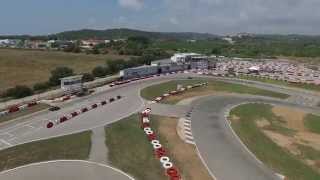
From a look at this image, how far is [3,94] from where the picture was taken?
76438mm

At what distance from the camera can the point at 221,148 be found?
44438mm

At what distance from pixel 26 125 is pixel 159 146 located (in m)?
21.0

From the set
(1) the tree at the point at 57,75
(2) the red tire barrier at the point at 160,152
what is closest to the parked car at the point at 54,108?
(1) the tree at the point at 57,75

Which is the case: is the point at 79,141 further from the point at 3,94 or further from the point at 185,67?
→ the point at 185,67

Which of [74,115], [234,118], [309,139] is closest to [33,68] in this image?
[74,115]

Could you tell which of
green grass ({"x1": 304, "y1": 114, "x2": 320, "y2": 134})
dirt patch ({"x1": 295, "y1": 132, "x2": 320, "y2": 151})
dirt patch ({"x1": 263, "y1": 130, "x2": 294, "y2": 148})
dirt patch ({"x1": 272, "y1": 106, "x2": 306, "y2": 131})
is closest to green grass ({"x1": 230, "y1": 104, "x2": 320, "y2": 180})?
dirt patch ({"x1": 263, "y1": 130, "x2": 294, "y2": 148})

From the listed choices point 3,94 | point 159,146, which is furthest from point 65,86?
point 159,146

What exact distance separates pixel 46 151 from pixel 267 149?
1007 inches

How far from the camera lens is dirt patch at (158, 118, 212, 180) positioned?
36.4 metres

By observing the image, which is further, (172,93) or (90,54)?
(90,54)

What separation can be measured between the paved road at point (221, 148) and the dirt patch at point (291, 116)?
4.32m

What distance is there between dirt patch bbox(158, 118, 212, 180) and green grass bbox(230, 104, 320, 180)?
24.4 feet

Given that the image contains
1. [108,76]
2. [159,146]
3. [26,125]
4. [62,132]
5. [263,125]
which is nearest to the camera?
[159,146]

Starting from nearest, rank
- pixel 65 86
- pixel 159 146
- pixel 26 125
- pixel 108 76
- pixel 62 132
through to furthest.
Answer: pixel 159 146 → pixel 62 132 → pixel 26 125 → pixel 65 86 → pixel 108 76
